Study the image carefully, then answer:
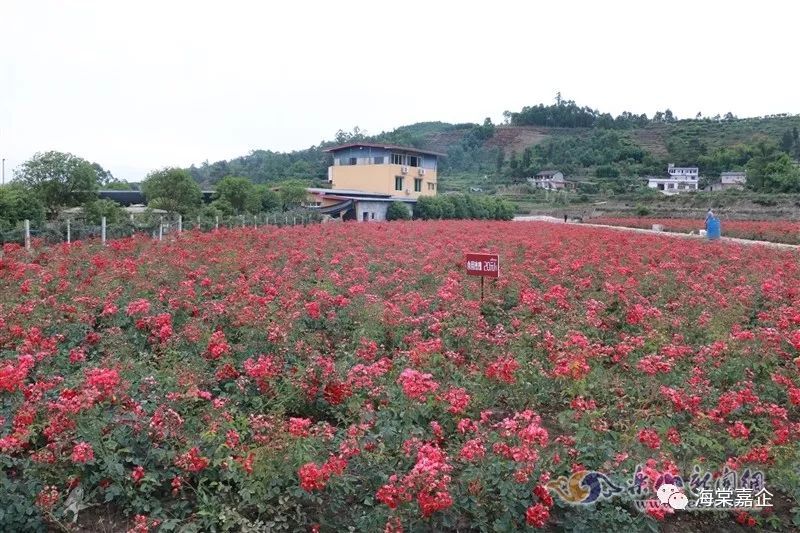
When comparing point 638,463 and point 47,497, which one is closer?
point 47,497

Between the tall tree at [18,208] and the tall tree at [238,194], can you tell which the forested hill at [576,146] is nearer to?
the tall tree at [238,194]

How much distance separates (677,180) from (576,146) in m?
17.7

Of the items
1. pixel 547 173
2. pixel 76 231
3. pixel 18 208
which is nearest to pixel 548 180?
pixel 547 173

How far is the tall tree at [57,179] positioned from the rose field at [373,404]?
56.1 ft

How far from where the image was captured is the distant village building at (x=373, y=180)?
1372 inches

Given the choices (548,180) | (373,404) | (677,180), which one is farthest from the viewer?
(548,180)

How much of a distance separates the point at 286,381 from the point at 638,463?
2228 millimetres

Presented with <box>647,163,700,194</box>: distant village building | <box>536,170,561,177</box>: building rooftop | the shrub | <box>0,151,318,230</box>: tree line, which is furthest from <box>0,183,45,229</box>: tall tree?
<box>536,170,561,177</box>: building rooftop

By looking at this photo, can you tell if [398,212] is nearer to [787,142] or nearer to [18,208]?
[18,208]

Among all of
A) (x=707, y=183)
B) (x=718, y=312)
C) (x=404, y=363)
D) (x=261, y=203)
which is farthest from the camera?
(x=707, y=183)

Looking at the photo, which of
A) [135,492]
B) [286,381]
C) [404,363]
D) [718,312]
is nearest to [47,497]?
[135,492]

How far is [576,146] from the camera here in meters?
78.2

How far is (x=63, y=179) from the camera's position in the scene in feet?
72.4

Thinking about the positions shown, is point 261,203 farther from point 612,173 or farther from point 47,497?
point 612,173
